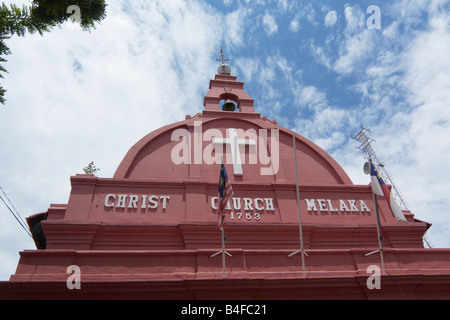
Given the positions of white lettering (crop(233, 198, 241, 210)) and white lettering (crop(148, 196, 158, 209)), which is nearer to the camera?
white lettering (crop(148, 196, 158, 209))

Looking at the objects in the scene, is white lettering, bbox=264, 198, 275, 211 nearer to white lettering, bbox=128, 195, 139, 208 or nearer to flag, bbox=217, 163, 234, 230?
flag, bbox=217, 163, 234, 230

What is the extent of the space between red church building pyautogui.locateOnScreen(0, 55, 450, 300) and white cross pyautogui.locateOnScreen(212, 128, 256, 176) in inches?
1.3

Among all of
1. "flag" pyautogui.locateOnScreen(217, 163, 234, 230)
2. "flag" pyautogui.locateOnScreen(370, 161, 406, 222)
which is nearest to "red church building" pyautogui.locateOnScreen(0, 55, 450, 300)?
"flag" pyautogui.locateOnScreen(217, 163, 234, 230)

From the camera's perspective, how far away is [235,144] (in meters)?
11.5

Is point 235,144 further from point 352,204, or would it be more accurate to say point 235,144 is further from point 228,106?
point 352,204

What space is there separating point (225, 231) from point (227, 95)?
6.26 m

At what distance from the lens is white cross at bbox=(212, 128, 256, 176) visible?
35.7 ft

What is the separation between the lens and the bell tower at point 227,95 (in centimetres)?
1317
